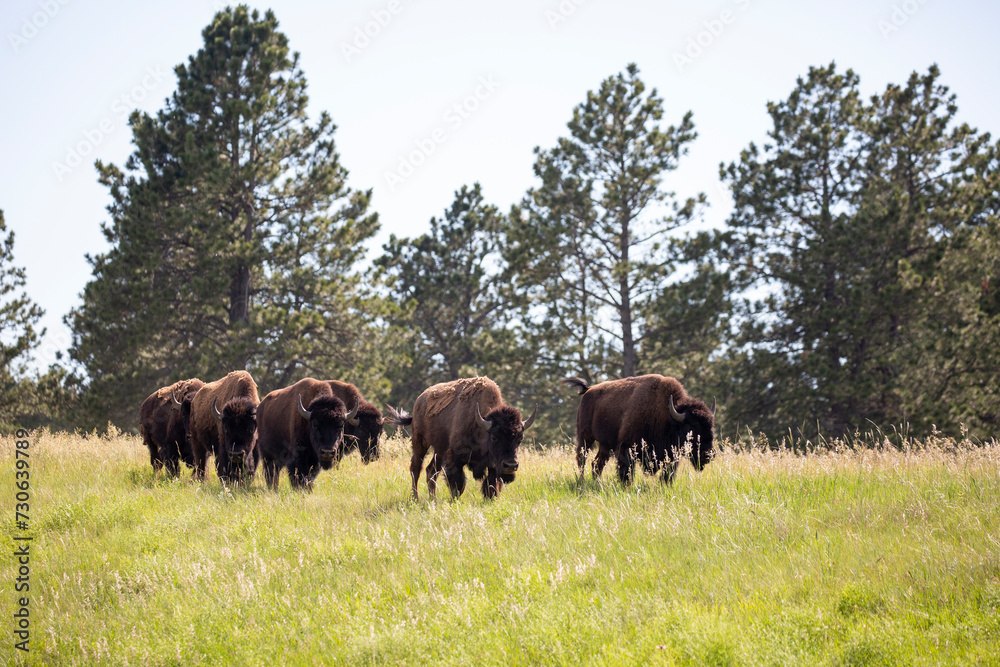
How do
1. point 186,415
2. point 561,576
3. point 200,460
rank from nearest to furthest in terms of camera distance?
point 561,576 → point 200,460 → point 186,415

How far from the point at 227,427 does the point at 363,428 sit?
14.0ft

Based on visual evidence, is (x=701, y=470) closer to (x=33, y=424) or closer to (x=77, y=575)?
(x=77, y=575)

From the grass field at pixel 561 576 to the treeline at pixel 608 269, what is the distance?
1166 cm

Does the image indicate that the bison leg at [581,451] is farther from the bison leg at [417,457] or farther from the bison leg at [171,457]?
the bison leg at [171,457]

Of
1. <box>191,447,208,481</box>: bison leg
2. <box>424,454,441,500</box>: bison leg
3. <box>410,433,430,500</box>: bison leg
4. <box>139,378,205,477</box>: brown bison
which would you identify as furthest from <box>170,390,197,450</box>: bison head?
<box>424,454,441,500</box>: bison leg

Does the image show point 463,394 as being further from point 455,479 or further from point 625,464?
point 625,464

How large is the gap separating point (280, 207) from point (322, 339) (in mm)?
4867

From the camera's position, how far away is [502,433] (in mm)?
8484

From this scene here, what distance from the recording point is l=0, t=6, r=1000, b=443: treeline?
18.1 m

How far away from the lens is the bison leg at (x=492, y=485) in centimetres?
840

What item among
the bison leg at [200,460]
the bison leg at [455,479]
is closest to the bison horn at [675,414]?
the bison leg at [455,479]

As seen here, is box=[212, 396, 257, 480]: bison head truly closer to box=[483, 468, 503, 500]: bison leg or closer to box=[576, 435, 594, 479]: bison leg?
box=[483, 468, 503, 500]: bison leg

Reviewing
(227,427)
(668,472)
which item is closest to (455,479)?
(668,472)

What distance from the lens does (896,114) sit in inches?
779
